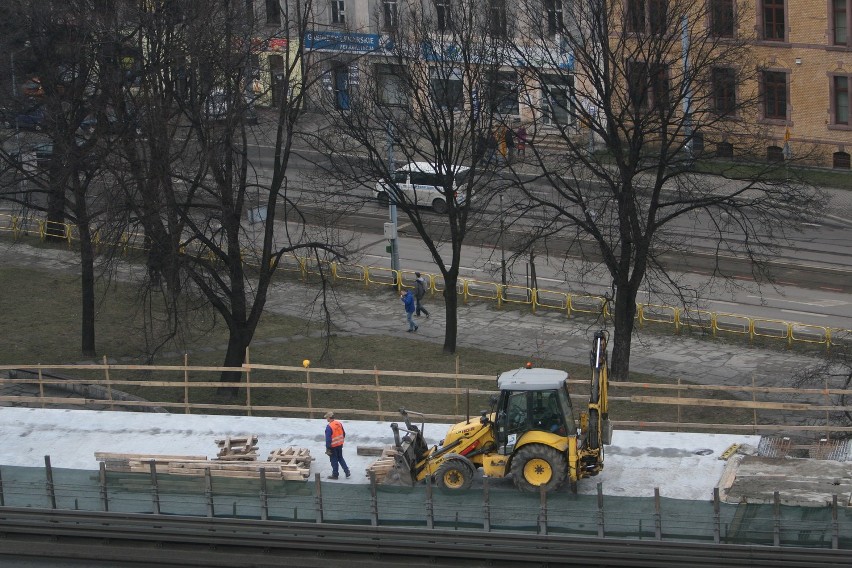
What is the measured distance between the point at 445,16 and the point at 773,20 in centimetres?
1796

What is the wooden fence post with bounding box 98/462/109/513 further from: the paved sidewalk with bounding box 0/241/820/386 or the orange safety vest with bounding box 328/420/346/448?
the paved sidewalk with bounding box 0/241/820/386

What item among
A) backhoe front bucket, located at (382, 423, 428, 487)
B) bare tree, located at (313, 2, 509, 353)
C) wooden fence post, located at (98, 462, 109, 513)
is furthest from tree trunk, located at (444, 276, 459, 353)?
wooden fence post, located at (98, 462, 109, 513)

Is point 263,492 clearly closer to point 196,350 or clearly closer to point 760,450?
point 760,450

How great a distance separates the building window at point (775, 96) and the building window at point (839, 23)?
232cm

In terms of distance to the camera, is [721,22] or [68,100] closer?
[721,22]

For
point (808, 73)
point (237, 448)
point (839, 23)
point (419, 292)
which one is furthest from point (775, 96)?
point (237, 448)

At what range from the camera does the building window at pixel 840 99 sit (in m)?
50.6

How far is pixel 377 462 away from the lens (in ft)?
80.3

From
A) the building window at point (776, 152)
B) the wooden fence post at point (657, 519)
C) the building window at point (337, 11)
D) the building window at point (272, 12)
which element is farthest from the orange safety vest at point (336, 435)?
the building window at point (337, 11)

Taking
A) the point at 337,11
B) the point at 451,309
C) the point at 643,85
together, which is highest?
the point at 337,11

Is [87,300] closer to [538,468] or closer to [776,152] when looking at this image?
[538,468]

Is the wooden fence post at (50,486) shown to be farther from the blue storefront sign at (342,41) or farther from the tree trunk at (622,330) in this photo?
the tree trunk at (622,330)

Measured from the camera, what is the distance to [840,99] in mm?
50938

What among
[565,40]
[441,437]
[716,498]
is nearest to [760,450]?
[716,498]
